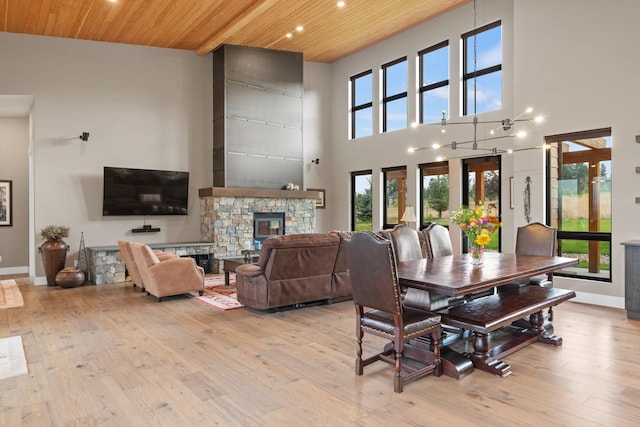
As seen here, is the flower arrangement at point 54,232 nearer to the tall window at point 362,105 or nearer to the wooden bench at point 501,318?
the tall window at point 362,105

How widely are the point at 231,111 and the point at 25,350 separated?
242 inches

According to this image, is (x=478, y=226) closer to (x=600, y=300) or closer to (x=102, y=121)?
(x=600, y=300)

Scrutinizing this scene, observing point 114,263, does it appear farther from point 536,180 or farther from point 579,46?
point 579,46

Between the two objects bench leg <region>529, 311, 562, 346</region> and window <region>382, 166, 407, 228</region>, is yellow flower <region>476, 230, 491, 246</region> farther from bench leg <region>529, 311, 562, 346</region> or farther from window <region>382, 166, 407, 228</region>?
window <region>382, 166, 407, 228</region>

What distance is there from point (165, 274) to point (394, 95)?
6.16 meters

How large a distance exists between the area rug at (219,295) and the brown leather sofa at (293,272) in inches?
10.5

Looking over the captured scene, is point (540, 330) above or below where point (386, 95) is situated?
below

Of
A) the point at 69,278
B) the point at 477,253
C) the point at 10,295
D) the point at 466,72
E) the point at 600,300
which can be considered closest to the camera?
the point at 477,253

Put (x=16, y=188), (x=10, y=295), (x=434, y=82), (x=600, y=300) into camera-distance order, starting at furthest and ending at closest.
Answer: (x=16, y=188), (x=434, y=82), (x=10, y=295), (x=600, y=300)

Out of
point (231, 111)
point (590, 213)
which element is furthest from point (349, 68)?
point (590, 213)

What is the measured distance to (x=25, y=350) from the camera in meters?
3.98

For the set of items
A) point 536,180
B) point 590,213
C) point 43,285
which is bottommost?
point 43,285

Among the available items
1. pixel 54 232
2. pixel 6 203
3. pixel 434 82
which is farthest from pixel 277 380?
pixel 6 203

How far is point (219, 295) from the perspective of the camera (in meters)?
6.44
